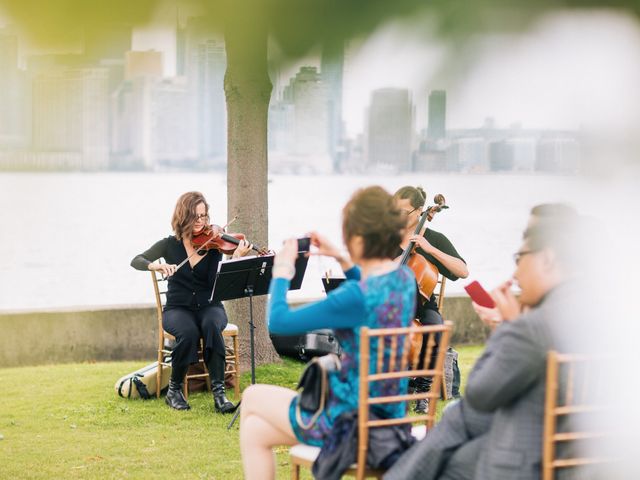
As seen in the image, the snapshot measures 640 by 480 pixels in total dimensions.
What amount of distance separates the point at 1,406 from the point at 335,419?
3.96 metres

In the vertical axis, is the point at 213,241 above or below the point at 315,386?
above

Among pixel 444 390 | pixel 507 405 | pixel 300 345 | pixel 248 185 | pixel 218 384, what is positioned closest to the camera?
pixel 507 405

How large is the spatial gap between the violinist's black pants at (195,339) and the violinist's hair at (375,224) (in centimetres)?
320

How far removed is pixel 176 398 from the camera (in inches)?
227

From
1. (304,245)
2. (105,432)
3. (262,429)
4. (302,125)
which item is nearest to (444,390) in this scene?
(105,432)

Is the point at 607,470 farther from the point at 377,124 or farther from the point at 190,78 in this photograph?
the point at 190,78

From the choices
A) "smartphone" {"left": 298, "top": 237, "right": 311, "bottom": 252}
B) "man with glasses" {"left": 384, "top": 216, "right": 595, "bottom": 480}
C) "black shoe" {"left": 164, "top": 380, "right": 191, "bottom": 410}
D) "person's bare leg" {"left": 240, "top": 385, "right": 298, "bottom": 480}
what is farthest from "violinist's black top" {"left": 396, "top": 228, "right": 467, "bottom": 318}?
"man with glasses" {"left": 384, "top": 216, "right": 595, "bottom": 480}

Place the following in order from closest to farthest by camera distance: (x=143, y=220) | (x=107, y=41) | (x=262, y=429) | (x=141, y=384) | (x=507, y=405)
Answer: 1. (x=107, y=41)
2. (x=507, y=405)
3. (x=262, y=429)
4. (x=141, y=384)
5. (x=143, y=220)

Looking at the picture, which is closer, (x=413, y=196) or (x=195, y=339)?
(x=413, y=196)

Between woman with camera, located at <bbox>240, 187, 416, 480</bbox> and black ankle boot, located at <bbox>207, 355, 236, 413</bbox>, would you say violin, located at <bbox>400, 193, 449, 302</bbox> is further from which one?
woman with camera, located at <bbox>240, 187, 416, 480</bbox>

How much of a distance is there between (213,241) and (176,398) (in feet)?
3.52

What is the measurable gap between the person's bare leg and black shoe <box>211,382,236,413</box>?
2.67 meters

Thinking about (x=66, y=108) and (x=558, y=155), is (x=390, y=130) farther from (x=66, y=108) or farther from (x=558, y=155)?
(x=66, y=108)

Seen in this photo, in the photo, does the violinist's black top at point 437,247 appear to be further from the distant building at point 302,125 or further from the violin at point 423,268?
the distant building at point 302,125
